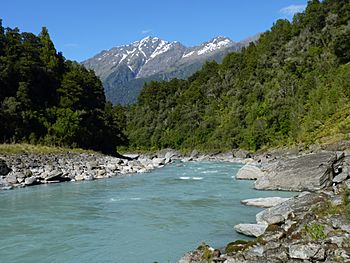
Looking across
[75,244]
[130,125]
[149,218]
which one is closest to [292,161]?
[149,218]

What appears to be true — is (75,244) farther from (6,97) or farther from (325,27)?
(325,27)

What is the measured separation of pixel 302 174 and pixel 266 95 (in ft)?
180

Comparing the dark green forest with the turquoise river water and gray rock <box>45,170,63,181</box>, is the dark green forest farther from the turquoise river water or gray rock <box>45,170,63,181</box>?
the turquoise river water

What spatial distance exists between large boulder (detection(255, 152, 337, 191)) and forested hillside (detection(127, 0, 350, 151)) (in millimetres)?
14486

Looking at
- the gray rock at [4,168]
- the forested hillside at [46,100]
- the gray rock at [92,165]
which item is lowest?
the gray rock at [92,165]

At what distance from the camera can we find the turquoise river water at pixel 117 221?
472 inches

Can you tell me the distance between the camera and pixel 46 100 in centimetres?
5319

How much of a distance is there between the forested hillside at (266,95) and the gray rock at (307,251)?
28.8 meters

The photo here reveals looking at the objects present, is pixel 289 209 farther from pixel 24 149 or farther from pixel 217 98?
pixel 217 98

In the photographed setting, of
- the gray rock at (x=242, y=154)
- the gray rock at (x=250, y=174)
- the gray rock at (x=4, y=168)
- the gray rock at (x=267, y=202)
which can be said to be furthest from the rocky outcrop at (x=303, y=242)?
the gray rock at (x=242, y=154)

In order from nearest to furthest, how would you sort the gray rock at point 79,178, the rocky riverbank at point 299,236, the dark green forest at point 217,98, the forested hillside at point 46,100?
the rocky riverbank at point 299,236 < the gray rock at point 79,178 < the forested hillside at point 46,100 < the dark green forest at point 217,98

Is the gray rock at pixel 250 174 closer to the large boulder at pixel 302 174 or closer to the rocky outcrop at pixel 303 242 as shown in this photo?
the large boulder at pixel 302 174

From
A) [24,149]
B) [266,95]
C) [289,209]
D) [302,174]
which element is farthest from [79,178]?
[266,95]

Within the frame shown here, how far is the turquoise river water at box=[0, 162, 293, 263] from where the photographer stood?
39.3ft
